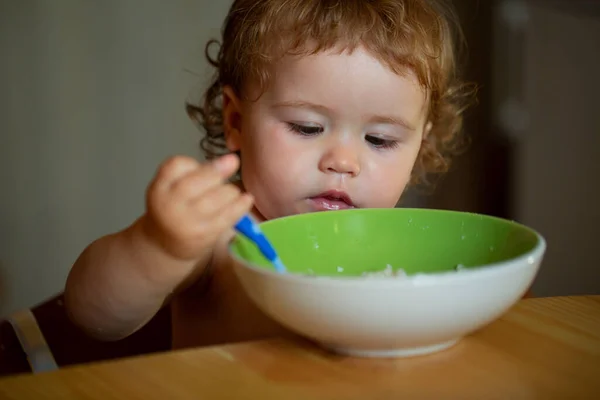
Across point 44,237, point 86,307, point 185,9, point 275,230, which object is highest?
point 185,9

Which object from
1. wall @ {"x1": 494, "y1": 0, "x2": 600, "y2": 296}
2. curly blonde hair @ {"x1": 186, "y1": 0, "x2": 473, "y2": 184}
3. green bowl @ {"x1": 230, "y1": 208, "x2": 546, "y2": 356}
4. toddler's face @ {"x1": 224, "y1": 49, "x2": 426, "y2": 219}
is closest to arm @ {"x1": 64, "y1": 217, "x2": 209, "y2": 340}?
green bowl @ {"x1": 230, "y1": 208, "x2": 546, "y2": 356}

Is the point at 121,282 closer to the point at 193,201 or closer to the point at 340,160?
the point at 193,201

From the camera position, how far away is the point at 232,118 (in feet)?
3.55

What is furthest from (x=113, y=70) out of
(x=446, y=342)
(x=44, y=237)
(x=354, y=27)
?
→ (x=446, y=342)

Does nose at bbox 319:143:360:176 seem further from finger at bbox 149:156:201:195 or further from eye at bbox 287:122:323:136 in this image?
finger at bbox 149:156:201:195

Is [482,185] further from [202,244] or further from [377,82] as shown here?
[202,244]

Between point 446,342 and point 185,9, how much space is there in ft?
5.27

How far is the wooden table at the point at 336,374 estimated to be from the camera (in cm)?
48

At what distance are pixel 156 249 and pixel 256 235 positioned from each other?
113 mm

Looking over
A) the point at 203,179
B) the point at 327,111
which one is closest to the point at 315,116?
the point at 327,111

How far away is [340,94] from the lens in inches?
35.3

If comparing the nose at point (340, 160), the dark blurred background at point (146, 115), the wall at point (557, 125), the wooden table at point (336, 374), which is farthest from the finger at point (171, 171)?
the wall at point (557, 125)

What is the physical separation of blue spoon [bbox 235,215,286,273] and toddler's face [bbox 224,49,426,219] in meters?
0.30

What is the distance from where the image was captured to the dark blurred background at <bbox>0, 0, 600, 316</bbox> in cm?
178
